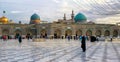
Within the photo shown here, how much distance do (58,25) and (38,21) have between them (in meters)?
7.27

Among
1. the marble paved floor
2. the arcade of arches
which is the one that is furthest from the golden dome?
the marble paved floor

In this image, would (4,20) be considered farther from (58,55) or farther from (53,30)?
(58,55)

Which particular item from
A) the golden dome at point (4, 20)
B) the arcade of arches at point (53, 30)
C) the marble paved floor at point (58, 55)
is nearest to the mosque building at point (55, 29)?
the arcade of arches at point (53, 30)

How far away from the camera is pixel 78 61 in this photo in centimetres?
1216

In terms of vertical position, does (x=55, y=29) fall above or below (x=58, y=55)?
above

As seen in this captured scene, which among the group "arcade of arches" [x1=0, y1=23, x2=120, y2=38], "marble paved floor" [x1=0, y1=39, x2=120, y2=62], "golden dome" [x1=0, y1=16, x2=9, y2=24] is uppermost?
"golden dome" [x1=0, y1=16, x2=9, y2=24]

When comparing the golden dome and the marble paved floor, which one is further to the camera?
the golden dome

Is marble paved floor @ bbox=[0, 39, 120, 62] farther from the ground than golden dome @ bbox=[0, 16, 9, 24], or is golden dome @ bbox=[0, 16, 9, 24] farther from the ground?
golden dome @ bbox=[0, 16, 9, 24]

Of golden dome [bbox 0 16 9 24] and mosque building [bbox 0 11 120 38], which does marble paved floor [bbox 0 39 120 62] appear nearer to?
mosque building [bbox 0 11 120 38]

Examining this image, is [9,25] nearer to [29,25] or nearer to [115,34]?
[29,25]

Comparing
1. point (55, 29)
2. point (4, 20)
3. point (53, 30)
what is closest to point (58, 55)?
point (53, 30)

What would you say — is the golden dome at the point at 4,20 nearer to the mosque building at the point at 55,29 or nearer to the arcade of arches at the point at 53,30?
the mosque building at the point at 55,29

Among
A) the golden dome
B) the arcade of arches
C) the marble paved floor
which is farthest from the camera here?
the golden dome

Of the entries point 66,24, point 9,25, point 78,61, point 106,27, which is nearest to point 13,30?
point 9,25
